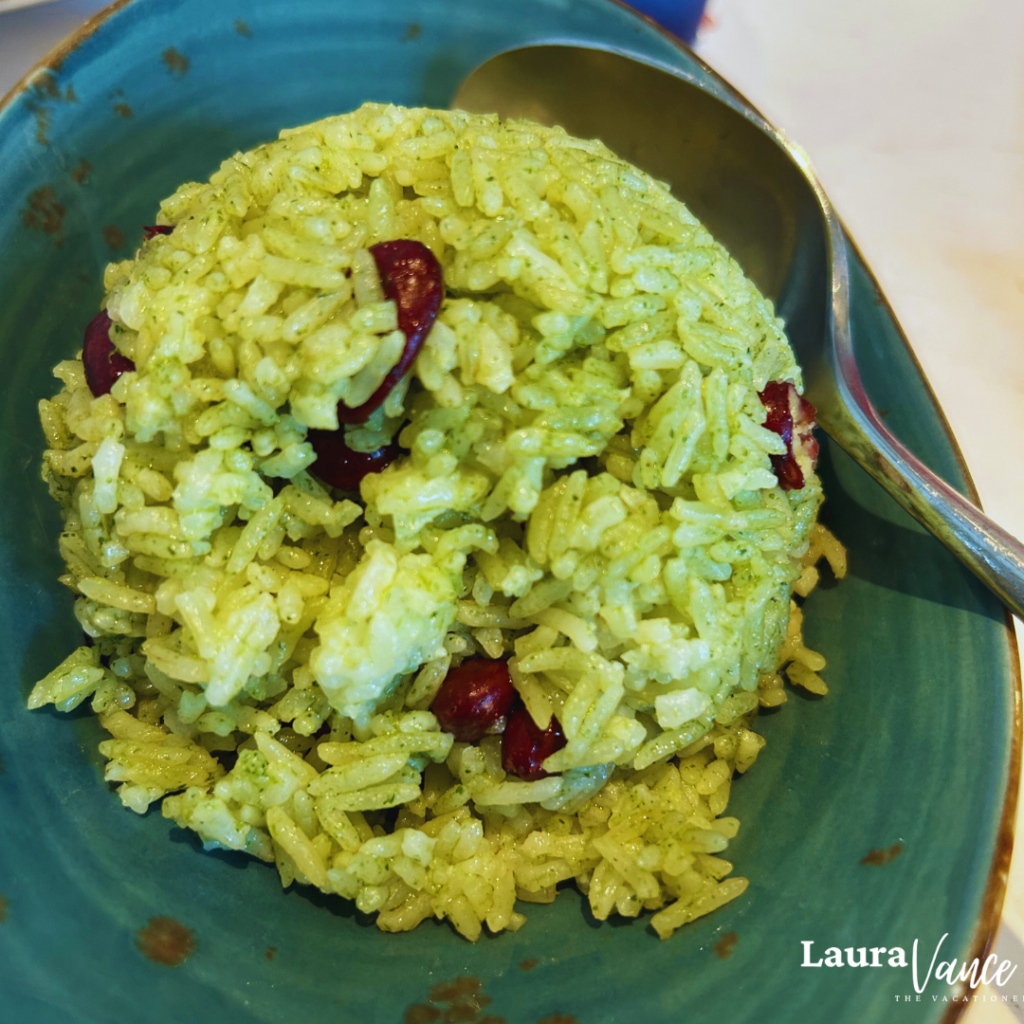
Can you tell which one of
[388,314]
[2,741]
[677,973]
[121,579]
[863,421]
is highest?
[388,314]

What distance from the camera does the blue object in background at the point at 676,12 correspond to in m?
2.90

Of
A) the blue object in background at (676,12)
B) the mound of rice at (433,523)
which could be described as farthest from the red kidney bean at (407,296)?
the blue object in background at (676,12)

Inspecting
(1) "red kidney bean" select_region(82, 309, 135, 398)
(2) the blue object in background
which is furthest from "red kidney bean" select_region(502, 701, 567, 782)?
(2) the blue object in background

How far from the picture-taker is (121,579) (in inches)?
63.7

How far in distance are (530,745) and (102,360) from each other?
1113 millimetres

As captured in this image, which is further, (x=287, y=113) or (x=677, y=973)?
(x=287, y=113)

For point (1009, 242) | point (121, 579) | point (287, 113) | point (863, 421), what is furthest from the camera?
point (1009, 242)

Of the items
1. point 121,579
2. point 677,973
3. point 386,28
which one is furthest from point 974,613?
point 386,28

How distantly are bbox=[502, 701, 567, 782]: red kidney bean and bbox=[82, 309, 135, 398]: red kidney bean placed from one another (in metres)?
1.01

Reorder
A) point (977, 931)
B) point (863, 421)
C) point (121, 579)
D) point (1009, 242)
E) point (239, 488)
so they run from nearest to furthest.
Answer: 1. point (977, 931)
2. point (239, 488)
3. point (121, 579)
4. point (863, 421)
5. point (1009, 242)

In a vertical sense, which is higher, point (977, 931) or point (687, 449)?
point (687, 449)

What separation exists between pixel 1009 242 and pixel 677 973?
2.71 m

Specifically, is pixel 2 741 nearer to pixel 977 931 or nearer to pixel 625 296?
pixel 625 296

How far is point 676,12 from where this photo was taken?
2.97 metres
